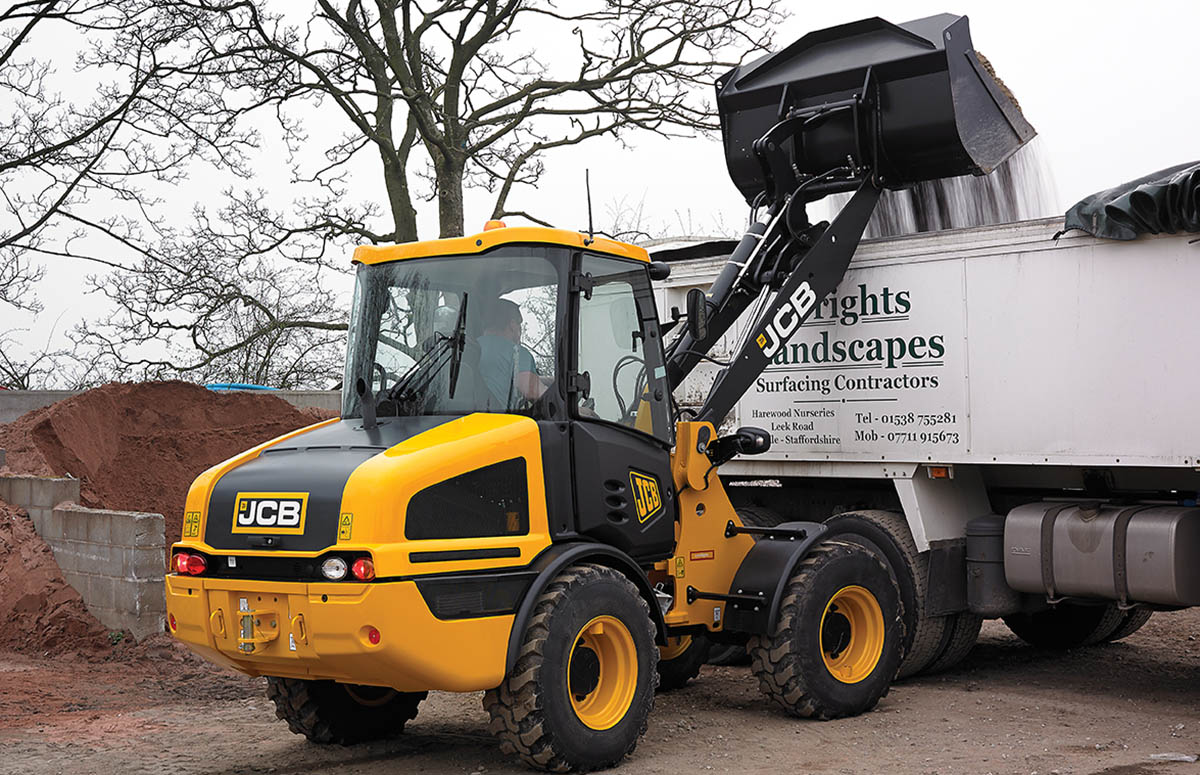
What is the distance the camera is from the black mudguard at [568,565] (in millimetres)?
6820

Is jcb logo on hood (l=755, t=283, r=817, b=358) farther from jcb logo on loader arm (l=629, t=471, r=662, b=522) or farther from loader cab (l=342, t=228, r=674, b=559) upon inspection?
jcb logo on loader arm (l=629, t=471, r=662, b=522)

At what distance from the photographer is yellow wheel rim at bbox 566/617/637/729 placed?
7.13m

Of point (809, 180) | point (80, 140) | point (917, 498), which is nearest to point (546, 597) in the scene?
point (917, 498)

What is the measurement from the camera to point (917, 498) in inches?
384

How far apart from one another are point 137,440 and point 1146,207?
31.8 ft

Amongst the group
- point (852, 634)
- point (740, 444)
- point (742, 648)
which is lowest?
point (742, 648)

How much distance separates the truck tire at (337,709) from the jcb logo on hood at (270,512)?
3.86 ft

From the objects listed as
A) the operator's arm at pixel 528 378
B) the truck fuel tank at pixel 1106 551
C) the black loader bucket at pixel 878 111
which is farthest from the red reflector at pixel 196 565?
the truck fuel tank at pixel 1106 551

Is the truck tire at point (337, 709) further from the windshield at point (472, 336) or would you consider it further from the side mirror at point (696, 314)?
the side mirror at point (696, 314)

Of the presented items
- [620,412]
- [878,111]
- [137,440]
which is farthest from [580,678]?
[137,440]

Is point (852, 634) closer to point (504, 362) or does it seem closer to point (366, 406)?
point (504, 362)

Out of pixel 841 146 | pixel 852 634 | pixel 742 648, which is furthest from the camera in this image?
pixel 742 648

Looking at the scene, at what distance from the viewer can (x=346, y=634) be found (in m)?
6.49

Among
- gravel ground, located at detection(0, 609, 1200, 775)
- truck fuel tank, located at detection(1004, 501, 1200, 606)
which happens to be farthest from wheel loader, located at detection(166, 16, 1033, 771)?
truck fuel tank, located at detection(1004, 501, 1200, 606)
